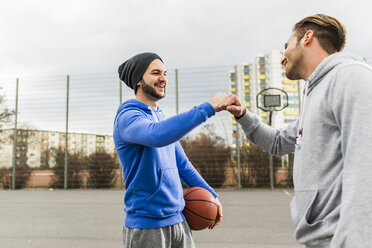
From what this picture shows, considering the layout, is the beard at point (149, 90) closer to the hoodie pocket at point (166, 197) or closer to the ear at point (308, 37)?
the hoodie pocket at point (166, 197)

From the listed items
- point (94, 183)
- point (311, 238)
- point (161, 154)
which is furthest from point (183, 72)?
point (311, 238)

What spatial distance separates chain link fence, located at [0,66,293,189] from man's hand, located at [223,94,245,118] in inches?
322

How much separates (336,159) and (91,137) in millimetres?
10465

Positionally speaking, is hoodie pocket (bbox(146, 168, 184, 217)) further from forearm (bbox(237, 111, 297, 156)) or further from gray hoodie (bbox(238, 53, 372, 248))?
gray hoodie (bbox(238, 53, 372, 248))

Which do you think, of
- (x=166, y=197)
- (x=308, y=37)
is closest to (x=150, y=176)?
(x=166, y=197)

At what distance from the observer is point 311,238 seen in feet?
4.57

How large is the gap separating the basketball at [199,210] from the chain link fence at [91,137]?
Answer: 793 centimetres

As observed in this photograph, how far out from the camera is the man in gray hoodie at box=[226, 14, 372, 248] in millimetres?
1146

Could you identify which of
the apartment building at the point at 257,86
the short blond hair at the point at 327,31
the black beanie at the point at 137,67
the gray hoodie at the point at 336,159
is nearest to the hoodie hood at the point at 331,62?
the gray hoodie at the point at 336,159

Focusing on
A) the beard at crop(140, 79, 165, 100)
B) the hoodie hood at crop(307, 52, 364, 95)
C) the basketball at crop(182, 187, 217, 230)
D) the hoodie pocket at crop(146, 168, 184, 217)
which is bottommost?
the basketball at crop(182, 187, 217, 230)

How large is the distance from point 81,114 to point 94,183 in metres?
2.35

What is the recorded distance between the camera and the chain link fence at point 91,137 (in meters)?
10.4

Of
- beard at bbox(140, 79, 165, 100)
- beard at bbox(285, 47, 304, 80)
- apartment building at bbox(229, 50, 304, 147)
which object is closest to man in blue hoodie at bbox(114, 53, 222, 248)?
beard at bbox(140, 79, 165, 100)

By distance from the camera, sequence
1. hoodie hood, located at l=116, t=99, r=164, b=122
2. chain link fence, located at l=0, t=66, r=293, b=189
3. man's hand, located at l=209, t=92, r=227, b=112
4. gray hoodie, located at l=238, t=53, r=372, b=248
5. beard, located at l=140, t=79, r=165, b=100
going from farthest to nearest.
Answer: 1. chain link fence, located at l=0, t=66, r=293, b=189
2. beard, located at l=140, t=79, r=165, b=100
3. hoodie hood, located at l=116, t=99, r=164, b=122
4. man's hand, located at l=209, t=92, r=227, b=112
5. gray hoodie, located at l=238, t=53, r=372, b=248
